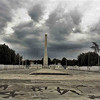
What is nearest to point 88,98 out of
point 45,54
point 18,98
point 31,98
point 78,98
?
point 78,98

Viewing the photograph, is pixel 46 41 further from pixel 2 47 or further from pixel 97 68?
pixel 97 68

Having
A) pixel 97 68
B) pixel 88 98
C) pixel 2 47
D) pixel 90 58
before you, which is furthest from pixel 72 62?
pixel 88 98

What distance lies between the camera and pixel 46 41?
86.6 metres

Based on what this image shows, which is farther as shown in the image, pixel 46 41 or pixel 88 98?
pixel 46 41

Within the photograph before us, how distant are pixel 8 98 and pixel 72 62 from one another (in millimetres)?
144969

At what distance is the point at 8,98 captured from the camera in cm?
691

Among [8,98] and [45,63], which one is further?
[45,63]

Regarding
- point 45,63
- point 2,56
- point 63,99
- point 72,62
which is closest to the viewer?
point 63,99

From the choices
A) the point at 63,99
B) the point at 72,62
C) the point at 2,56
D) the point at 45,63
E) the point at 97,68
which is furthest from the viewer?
the point at 72,62

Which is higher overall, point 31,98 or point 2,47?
point 2,47

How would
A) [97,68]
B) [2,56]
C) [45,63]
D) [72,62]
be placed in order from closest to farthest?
[97,68] < [2,56] < [45,63] < [72,62]

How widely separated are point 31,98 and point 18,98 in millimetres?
511

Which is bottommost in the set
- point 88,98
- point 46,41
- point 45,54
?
point 88,98

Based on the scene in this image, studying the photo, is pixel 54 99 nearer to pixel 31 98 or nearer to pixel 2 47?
pixel 31 98
